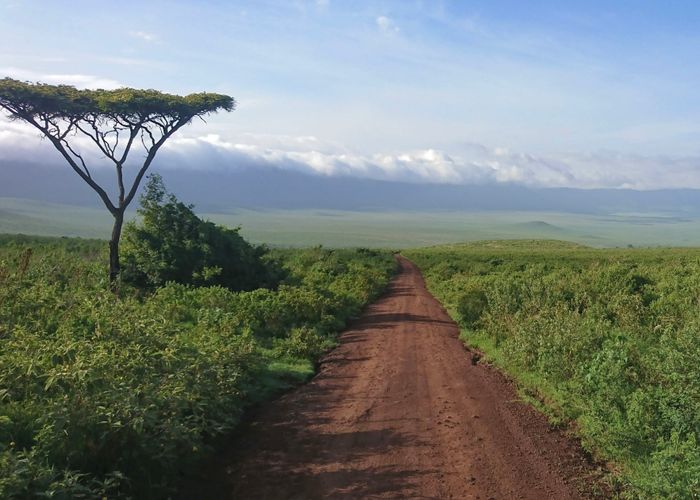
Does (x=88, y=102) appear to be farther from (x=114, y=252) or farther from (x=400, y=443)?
(x=400, y=443)

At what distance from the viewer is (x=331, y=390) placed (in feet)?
31.7

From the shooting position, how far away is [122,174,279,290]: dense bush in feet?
61.2

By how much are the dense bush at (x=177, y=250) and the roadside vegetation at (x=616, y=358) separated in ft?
26.7

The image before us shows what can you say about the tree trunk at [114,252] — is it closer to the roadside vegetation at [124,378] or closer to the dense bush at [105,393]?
the roadside vegetation at [124,378]

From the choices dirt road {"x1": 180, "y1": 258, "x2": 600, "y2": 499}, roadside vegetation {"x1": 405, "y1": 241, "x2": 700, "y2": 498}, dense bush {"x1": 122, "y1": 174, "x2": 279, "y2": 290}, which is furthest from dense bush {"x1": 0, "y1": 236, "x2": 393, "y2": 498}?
dense bush {"x1": 122, "y1": 174, "x2": 279, "y2": 290}

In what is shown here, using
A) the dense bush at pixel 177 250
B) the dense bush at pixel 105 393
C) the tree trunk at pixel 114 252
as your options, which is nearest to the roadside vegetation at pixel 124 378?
the dense bush at pixel 105 393

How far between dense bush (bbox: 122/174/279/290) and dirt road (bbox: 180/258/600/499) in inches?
353

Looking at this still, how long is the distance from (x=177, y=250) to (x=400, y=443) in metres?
13.5

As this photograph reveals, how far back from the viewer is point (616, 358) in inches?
325

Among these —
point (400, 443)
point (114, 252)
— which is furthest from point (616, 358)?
point (114, 252)

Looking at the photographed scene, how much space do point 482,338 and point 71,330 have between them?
9196 millimetres

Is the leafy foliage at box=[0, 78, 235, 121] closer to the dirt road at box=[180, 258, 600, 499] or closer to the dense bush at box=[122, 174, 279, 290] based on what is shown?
the dense bush at box=[122, 174, 279, 290]

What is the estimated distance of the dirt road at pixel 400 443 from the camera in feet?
20.1

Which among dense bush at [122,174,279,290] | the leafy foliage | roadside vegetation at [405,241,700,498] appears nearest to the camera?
roadside vegetation at [405,241,700,498]
